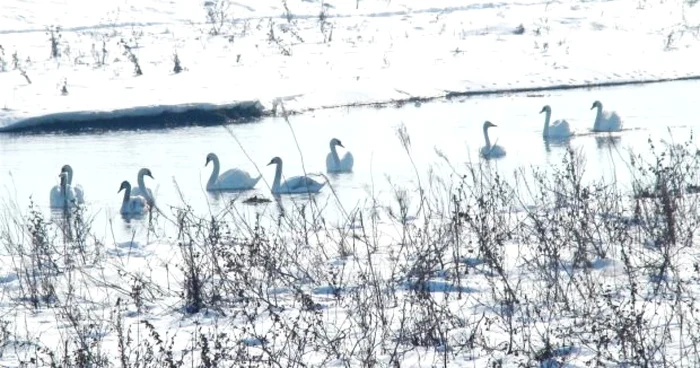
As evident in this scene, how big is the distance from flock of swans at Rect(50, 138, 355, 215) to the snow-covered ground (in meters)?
4.60

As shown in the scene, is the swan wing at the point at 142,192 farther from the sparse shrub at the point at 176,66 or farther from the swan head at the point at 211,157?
the sparse shrub at the point at 176,66

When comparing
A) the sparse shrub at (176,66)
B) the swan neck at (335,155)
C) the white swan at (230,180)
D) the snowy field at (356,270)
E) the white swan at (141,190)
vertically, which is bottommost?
the white swan at (230,180)

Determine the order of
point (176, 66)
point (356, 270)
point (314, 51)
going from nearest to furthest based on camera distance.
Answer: point (356, 270)
point (176, 66)
point (314, 51)

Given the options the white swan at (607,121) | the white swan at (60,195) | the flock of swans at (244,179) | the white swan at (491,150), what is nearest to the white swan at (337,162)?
the flock of swans at (244,179)

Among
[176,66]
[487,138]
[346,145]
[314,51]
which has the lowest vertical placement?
[346,145]

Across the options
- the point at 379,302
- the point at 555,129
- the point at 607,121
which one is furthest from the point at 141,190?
the point at 607,121

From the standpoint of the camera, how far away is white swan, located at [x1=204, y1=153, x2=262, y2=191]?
1282 centimetres

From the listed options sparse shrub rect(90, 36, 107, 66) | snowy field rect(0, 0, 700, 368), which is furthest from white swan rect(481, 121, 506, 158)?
sparse shrub rect(90, 36, 107, 66)

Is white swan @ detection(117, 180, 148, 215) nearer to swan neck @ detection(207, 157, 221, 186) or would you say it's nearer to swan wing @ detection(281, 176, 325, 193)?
swan neck @ detection(207, 157, 221, 186)

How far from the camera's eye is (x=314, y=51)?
22.0 m

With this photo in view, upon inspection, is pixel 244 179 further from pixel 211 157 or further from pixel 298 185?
pixel 298 185

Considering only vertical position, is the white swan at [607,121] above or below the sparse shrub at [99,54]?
below

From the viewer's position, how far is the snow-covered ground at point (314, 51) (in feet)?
60.7

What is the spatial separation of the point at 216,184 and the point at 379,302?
282 inches
